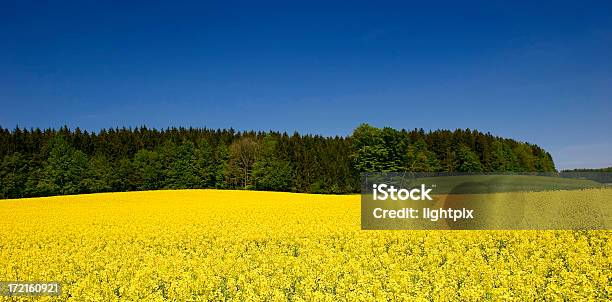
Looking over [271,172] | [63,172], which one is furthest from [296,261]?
[271,172]

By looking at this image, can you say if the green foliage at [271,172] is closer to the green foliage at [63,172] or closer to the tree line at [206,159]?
the tree line at [206,159]

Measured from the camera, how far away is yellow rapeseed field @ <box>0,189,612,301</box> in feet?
32.0

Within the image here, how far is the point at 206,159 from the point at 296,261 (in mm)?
67961

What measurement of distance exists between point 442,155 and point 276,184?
1476 inches

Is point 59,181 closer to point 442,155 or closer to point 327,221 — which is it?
point 327,221

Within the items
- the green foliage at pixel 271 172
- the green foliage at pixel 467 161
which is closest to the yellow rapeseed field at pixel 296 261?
the green foliage at pixel 271 172

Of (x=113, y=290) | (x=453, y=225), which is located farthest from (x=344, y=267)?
(x=453, y=225)

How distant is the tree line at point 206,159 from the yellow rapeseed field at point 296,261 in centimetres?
4820

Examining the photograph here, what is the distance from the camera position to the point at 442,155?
96000mm

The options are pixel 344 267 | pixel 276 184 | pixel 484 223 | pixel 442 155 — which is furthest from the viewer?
pixel 442 155

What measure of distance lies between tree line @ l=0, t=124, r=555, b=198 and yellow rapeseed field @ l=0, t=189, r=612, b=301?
4820cm

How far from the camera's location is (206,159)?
7862 cm

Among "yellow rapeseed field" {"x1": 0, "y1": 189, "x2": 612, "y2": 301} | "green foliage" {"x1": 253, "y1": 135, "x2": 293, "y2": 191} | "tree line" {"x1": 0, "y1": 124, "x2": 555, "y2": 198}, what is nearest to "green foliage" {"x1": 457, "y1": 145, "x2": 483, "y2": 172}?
"tree line" {"x1": 0, "y1": 124, "x2": 555, "y2": 198}

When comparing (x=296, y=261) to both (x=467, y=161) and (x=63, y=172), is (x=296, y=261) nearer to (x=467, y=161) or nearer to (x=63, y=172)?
(x=63, y=172)
